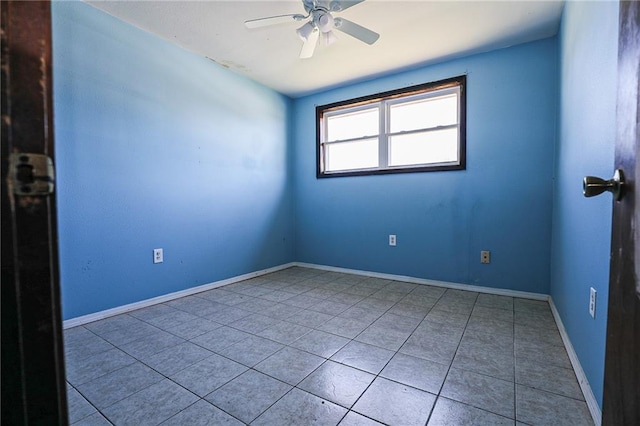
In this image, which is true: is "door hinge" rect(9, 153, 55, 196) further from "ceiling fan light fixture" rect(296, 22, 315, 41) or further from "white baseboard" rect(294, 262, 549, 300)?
"white baseboard" rect(294, 262, 549, 300)

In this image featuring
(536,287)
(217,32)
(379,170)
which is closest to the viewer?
(217,32)

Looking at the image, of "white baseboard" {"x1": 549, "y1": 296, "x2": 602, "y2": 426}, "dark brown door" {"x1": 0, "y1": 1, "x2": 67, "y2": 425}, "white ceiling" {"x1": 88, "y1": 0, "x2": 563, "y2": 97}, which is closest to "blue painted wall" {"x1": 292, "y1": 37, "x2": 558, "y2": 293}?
"white ceiling" {"x1": 88, "y1": 0, "x2": 563, "y2": 97}

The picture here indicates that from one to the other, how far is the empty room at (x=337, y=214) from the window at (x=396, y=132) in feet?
0.08

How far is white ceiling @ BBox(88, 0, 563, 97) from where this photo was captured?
2027 millimetres

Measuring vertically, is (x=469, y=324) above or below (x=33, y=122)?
below

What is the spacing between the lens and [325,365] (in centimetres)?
148

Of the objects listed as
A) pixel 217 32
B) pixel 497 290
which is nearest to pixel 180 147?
pixel 217 32

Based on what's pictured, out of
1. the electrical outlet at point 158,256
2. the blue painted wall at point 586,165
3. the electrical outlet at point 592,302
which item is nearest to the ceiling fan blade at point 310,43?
the blue painted wall at point 586,165

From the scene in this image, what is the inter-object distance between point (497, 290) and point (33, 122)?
317 cm

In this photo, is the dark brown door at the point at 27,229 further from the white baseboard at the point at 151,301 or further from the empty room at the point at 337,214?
the white baseboard at the point at 151,301

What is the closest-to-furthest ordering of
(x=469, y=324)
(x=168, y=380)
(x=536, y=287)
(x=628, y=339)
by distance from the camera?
(x=628, y=339), (x=168, y=380), (x=469, y=324), (x=536, y=287)

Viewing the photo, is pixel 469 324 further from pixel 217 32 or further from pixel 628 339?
pixel 217 32

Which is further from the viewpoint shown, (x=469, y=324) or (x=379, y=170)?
(x=379, y=170)

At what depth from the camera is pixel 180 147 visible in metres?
2.59
